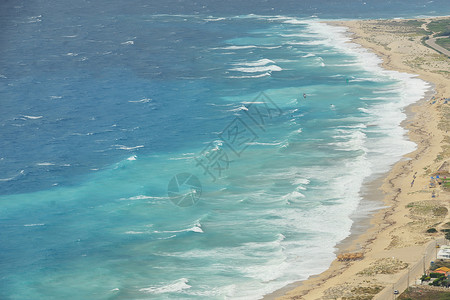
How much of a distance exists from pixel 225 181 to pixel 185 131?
68.9ft

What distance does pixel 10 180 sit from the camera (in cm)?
8162

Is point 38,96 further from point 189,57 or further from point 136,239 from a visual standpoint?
point 136,239

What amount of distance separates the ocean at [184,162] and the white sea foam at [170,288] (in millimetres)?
179

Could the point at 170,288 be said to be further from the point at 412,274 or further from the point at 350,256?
the point at 412,274

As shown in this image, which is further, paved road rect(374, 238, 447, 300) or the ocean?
the ocean

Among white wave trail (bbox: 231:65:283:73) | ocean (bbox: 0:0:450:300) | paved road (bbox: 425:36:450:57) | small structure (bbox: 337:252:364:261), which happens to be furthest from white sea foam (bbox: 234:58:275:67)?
small structure (bbox: 337:252:364:261)

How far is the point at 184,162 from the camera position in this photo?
284 feet

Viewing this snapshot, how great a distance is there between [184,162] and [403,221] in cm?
3121

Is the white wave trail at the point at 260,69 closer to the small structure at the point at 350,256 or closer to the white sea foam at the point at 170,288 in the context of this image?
the small structure at the point at 350,256

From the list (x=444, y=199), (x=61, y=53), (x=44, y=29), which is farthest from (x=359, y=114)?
(x=44, y=29)

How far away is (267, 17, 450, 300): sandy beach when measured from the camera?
54469 millimetres

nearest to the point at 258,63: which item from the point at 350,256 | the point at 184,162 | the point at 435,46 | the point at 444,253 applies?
the point at 435,46

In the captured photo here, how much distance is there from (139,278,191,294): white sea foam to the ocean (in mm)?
179

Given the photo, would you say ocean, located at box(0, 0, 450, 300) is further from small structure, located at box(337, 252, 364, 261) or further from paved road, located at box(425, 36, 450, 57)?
paved road, located at box(425, 36, 450, 57)
